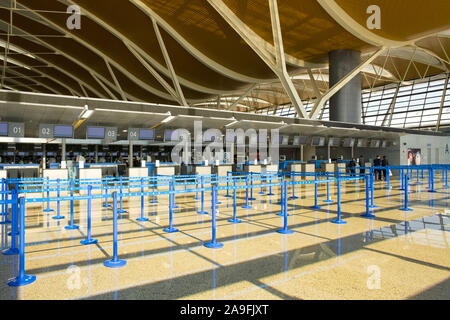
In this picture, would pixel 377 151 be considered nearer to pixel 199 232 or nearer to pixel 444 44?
pixel 444 44

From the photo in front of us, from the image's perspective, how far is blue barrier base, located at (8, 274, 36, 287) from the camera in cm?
405

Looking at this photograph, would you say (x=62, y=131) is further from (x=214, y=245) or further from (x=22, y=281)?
(x=22, y=281)

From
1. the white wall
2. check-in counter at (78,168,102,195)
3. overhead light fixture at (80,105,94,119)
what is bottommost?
check-in counter at (78,168,102,195)

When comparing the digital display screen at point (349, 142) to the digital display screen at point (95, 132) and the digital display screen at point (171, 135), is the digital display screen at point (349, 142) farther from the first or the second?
the digital display screen at point (95, 132)

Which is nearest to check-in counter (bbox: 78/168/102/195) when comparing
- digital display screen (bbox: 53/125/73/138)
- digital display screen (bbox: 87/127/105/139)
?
digital display screen (bbox: 87/127/105/139)

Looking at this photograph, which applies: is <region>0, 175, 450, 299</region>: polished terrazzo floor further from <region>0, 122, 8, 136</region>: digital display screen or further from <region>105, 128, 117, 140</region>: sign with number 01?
<region>105, 128, 117, 140</region>: sign with number 01

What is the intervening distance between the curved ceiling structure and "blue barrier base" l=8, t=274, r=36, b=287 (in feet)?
56.5

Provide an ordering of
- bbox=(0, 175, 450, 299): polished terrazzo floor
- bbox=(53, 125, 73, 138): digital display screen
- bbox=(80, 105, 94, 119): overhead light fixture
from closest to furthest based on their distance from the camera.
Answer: bbox=(0, 175, 450, 299): polished terrazzo floor < bbox=(80, 105, 94, 119): overhead light fixture < bbox=(53, 125, 73, 138): digital display screen

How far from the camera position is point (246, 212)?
30.6ft

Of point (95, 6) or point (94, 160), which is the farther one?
point (94, 160)

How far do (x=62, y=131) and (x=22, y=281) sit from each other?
1169cm

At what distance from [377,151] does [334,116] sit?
7.07 m

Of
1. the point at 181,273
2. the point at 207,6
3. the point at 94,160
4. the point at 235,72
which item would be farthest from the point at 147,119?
the point at 235,72

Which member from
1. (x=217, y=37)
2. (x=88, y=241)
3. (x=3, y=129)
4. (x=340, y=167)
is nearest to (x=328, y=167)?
→ (x=340, y=167)
